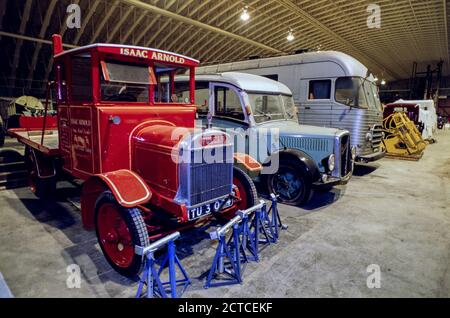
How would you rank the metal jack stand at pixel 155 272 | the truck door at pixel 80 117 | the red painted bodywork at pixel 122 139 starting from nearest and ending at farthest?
1. the metal jack stand at pixel 155 272
2. the red painted bodywork at pixel 122 139
3. the truck door at pixel 80 117

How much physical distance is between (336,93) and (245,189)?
479cm

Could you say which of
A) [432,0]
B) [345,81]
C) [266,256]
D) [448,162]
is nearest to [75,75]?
[266,256]

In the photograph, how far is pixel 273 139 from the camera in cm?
545

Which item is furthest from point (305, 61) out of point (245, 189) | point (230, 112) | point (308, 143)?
point (245, 189)

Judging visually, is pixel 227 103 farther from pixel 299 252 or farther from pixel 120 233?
pixel 120 233

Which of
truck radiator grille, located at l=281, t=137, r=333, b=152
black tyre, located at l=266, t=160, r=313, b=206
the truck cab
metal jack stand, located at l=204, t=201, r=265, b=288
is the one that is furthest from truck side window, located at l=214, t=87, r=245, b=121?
metal jack stand, located at l=204, t=201, r=265, b=288

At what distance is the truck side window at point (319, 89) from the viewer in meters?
7.53

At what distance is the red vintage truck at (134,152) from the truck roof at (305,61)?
4.73 m

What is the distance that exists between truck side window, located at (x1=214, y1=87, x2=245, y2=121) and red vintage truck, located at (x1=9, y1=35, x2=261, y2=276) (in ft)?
4.43

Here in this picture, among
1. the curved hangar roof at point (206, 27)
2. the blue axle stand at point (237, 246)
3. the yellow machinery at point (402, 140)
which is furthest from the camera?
the curved hangar roof at point (206, 27)

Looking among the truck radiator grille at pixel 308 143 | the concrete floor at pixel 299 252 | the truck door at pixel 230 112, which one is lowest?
the concrete floor at pixel 299 252

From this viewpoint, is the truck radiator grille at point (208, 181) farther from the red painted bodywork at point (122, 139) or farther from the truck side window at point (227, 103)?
the truck side window at point (227, 103)

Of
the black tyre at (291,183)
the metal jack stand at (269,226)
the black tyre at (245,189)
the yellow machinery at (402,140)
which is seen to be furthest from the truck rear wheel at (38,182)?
the yellow machinery at (402,140)
